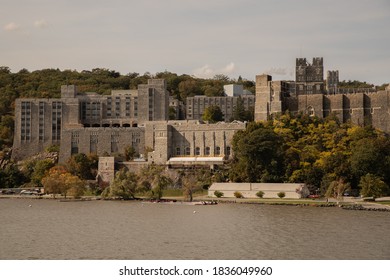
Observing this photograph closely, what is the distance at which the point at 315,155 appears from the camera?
82.6 meters

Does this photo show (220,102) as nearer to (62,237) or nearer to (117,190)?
(117,190)

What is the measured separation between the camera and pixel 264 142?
264ft

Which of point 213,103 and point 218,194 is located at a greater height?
point 213,103

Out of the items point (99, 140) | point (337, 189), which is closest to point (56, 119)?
point (99, 140)

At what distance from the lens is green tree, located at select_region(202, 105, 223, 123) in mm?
111750

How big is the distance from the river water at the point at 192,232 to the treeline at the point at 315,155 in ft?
34.4

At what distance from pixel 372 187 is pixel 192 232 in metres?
26.6

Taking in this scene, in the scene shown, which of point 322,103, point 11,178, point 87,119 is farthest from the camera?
point 87,119

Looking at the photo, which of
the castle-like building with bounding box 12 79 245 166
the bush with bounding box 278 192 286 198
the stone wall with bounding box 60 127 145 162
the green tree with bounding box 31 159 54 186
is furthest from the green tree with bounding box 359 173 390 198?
the green tree with bounding box 31 159 54 186

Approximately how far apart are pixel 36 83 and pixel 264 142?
61.2m

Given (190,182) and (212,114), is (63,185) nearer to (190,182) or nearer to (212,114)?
(190,182)

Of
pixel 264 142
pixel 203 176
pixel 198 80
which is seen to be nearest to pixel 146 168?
pixel 203 176

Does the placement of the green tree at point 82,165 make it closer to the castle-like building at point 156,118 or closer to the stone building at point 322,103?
the castle-like building at point 156,118

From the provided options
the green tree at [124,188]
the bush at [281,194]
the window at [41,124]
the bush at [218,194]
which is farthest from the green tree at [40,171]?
the bush at [281,194]
